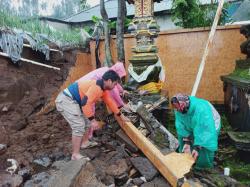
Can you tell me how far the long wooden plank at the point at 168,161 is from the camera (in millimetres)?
3696

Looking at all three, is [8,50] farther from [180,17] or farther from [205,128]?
[180,17]

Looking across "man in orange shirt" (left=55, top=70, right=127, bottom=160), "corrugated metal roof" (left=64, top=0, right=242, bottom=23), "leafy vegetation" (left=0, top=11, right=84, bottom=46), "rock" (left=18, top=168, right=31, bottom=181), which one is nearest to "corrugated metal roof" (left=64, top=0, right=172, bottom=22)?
"corrugated metal roof" (left=64, top=0, right=242, bottom=23)

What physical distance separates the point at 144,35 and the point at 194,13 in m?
3.13

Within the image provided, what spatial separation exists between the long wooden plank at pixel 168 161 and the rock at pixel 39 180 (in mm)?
1494

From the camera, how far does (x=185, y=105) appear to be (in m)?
4.22

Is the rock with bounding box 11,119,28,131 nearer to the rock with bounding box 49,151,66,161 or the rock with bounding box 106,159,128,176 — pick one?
the rock with bounding box 49,151,66,161

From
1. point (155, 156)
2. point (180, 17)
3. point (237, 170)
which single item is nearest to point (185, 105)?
point (155, 156)

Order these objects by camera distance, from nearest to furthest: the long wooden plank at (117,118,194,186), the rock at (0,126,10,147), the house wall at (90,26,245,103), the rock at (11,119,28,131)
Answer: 1. the long wooden plank at (117,118,194,186)
2. the rock at (0,126,10,147)
3. the rock at (11,119,28,131)
4. the house wall at (90,26,245,103)

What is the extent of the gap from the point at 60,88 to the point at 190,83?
4.06 m

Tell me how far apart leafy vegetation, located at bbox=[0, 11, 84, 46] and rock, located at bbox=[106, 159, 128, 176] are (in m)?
4.82

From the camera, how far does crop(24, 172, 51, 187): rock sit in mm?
3556

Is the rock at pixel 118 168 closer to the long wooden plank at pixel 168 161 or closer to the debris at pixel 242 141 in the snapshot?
the long wooden plank at pixel 168 161

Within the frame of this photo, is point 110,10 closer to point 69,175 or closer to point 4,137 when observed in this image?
point 4,137

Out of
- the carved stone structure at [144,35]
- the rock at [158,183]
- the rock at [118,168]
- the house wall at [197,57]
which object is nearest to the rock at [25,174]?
the rock at [118,168]
